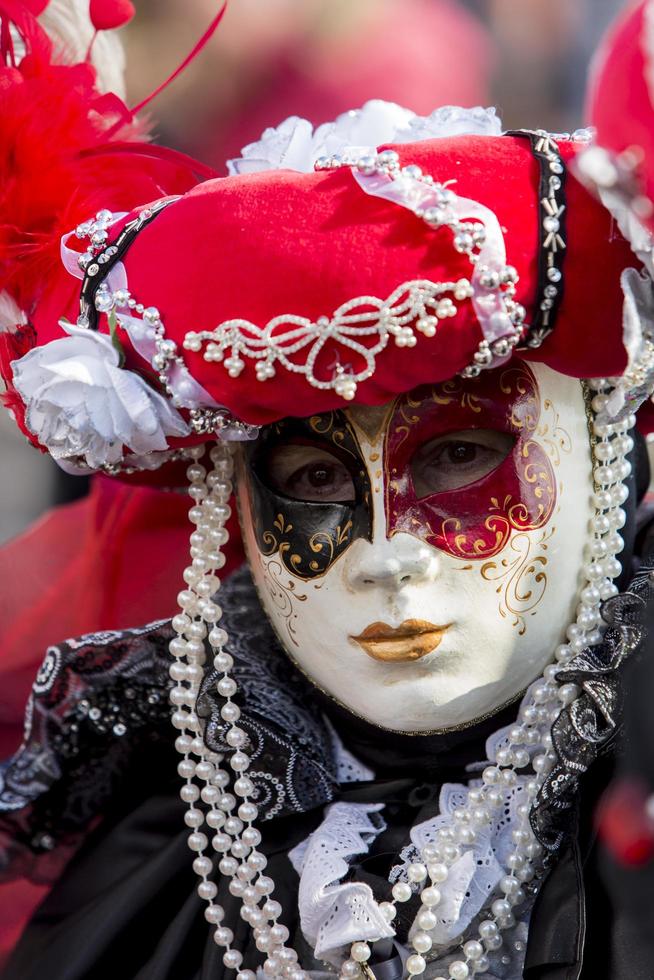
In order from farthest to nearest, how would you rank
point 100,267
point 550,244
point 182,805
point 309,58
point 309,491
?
1. point 309,58
2. point 182,805
3. point 309,491
4. point 100,267
5. point 550,244

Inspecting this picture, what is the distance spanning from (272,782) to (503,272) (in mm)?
652

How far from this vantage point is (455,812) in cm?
138

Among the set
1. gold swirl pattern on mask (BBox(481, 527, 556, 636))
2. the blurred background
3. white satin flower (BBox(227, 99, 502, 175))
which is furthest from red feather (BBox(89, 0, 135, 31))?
the blurred background

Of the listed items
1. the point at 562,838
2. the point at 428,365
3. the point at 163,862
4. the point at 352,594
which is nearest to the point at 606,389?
the point at 428,365

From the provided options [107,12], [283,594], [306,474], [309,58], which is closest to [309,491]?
[306,474]

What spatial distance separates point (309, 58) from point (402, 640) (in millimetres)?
2191

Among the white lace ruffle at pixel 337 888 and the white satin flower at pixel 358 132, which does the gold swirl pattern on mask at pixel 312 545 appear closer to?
the white lace ruffle at pixel 337 888

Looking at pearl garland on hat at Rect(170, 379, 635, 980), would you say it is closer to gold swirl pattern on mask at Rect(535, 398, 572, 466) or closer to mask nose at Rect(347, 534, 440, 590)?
gold swirl pattern on mask at Rect(535, 398, 572, 466)

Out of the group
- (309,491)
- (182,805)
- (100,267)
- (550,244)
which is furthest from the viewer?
(182,805)

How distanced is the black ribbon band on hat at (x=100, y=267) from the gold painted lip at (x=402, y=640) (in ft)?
1.42

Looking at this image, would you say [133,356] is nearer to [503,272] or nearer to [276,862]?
[503,272]

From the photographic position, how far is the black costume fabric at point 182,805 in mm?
1290

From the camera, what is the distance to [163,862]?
1.58m

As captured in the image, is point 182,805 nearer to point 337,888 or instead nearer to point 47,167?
point 337,888
